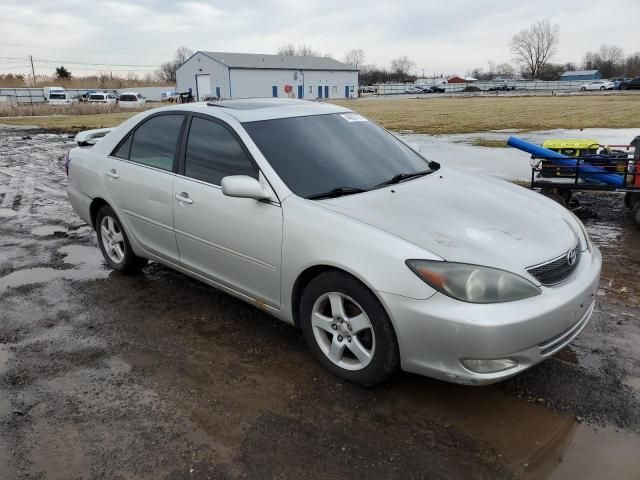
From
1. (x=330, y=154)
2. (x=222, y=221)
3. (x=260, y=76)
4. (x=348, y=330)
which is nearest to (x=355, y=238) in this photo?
(x=348, y=330)

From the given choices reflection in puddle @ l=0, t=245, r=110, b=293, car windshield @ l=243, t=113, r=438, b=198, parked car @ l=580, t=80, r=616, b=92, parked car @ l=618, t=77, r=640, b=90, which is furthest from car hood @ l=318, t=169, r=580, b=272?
parked car @ l=580, t=80, r=616, b=92

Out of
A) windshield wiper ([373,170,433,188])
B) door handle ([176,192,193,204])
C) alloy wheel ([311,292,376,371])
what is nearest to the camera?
alloy wheel ([311,292,376,371])

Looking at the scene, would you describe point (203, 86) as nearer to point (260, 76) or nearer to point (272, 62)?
point (260, 76)

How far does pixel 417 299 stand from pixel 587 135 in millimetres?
16706

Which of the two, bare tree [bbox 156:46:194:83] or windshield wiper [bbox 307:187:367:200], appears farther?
bare tree [bbox 156:46:194:83]

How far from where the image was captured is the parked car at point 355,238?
279 cm

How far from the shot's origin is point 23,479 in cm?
259

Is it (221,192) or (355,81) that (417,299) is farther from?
(355,81)

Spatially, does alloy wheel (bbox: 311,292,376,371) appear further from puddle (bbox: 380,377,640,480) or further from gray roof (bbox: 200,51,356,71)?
gray roof (bbox: 200,51,356,71)

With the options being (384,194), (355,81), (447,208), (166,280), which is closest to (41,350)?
(166,280)

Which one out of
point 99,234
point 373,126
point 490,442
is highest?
point 373,126

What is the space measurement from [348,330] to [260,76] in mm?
75741

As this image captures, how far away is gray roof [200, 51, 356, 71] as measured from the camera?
73.2 metres

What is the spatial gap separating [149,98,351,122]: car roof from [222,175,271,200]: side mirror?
28.9 inches
